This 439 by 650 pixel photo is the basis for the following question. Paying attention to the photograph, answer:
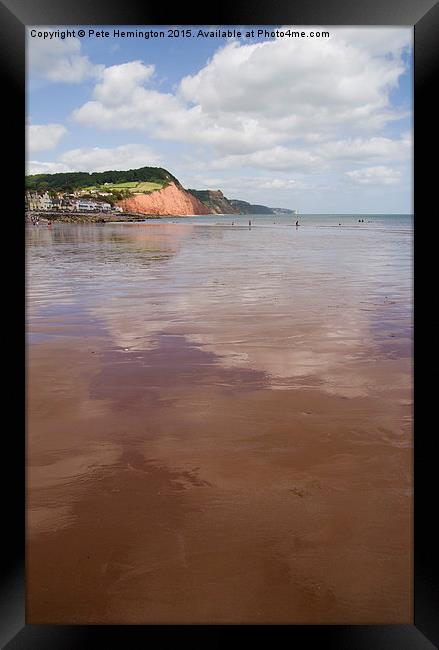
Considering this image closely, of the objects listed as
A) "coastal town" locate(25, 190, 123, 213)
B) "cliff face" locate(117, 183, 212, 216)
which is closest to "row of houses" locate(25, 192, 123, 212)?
"coastal town" locate(25, 190, 123, 213)

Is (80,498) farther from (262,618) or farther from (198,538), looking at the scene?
(262,618)

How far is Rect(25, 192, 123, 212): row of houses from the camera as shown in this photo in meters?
43.3

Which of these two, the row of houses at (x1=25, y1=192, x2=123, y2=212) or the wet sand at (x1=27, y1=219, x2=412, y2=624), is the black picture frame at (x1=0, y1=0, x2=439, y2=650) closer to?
the wet sand at (x1=27, y1=219, x2=412, y2=624)

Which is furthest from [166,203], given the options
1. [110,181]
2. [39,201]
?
[39,201]

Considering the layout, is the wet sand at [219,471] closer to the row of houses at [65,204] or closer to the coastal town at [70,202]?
the coastal town at [70,202]

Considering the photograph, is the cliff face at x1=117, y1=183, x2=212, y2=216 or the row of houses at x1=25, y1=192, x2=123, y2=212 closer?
the row of houses at x1=25, y1=192, x2=123, y2=212

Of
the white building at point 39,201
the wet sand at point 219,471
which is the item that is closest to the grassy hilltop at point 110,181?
the white building at point 39,201

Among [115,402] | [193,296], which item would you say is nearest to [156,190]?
[193,296]

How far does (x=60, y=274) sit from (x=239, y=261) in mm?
4326

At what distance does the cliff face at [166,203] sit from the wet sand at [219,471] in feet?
159

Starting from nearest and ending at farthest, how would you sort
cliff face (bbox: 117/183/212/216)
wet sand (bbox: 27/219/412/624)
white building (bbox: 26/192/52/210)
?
wet sand (bbox: 27/219/412/624) < white building (bbox: 26/192/52/210) < cliff face (bbox: 117/183/212/216)

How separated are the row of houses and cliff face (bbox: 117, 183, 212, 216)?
3.57 meters

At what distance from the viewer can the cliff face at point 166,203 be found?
182 ft

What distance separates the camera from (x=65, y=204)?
45.2 metres
